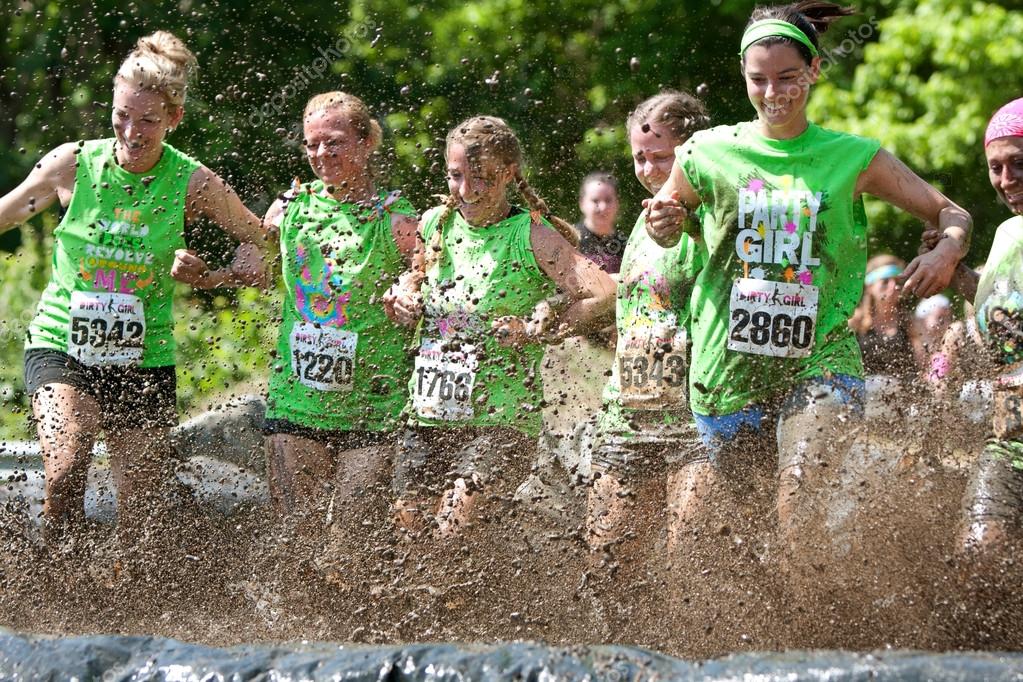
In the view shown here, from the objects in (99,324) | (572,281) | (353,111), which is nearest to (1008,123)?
(572,281)

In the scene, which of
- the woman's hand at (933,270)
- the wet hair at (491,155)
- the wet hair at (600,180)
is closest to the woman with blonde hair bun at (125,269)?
the wet hair at (491,155)

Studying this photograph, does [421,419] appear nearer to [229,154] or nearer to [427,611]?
[427,611]

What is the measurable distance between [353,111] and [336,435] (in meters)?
1.23

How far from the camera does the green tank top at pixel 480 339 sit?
5.26 meters

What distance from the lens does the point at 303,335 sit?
17.9 ft

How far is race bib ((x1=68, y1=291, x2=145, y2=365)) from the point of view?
549 centimetres

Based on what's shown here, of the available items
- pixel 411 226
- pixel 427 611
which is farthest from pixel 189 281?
pixel 427 611

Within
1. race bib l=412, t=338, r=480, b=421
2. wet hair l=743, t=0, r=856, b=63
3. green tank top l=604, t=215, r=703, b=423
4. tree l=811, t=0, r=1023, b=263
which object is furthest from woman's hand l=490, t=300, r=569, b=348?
tree l=811, t=0, r=1023, b=263

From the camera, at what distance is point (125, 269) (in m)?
5.54

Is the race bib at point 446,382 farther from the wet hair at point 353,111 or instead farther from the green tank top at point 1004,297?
the green tank top at point 1004,297

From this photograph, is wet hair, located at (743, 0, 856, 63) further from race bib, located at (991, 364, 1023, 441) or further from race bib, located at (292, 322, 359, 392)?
race bib, located at (292, 322, 359, 392)

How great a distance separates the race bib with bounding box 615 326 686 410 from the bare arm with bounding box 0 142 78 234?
7.44 ft

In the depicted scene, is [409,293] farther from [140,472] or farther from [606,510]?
[140,472]

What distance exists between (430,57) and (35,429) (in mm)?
6808
